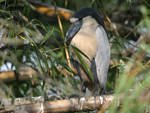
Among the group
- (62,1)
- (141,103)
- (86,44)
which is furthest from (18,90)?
(141,103)

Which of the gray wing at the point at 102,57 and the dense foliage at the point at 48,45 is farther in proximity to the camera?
the gray wing at the point at 102,57

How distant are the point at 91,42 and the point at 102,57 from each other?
0.15 meters

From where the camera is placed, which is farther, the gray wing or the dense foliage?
the gray wing

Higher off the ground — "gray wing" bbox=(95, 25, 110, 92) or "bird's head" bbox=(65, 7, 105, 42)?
"bird's head" bbox=(65, 7, 105, 42)

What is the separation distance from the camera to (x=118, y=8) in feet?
8.01

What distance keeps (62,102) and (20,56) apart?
2.75ft

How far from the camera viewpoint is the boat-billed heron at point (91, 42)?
1.47 meters

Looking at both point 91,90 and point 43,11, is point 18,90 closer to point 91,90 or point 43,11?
point 91,90

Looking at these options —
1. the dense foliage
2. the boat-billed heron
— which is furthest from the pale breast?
the dense foliage

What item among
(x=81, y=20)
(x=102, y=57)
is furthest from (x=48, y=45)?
(x=102, y=57)

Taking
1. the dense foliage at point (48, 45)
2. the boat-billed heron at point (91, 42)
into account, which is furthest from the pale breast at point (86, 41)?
the dense foliage at point (48, 45)

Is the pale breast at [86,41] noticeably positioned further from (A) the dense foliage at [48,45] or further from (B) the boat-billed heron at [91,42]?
(A) the dense foliage at [48,45]

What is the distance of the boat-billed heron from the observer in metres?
1.47

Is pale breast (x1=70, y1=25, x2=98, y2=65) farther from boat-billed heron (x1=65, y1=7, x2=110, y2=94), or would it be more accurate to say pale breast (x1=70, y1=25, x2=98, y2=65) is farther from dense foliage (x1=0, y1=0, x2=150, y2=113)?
dense foliage (x1=0, y1=0, x2=150, y2=113)
